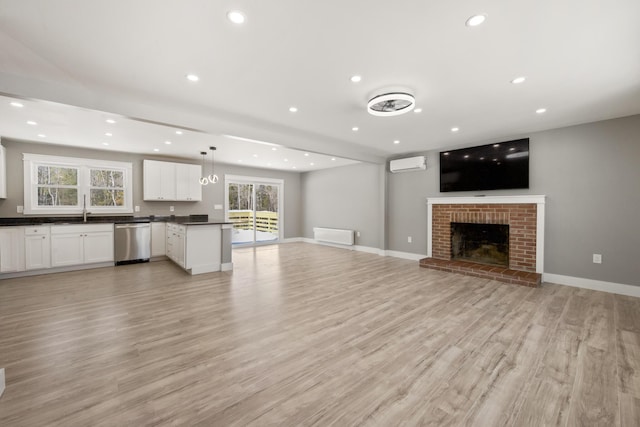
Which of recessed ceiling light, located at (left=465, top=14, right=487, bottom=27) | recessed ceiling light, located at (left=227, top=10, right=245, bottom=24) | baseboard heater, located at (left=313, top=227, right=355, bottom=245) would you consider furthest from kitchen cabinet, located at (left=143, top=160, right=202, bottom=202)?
recessed ceiling light, located at (left=465, top=14, right=487, bottom=27)

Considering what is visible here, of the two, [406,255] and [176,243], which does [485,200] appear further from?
[176,243]

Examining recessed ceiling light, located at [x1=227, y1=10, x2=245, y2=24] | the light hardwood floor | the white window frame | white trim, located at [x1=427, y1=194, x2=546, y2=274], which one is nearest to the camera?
the light hardwood floor

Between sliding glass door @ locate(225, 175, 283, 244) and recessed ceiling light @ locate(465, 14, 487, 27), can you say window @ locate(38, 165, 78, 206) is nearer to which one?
sliding glass door @ locate(225, 175, 283, 244)

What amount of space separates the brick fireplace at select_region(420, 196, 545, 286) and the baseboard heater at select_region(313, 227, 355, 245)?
2.44m

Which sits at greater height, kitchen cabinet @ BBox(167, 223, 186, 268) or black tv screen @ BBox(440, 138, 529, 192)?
black tv screen @ BBox(440, 138, 529, 192)

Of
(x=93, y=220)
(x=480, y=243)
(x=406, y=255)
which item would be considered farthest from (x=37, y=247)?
(x=480, y=243)

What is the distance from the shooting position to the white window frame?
16.4 feet

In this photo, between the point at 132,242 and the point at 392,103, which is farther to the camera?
the point at 132,242

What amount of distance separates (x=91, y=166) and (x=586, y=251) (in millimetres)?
9379

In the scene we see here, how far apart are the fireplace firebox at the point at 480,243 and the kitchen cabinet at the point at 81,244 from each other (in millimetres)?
7147

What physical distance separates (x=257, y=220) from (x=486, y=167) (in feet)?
20.6

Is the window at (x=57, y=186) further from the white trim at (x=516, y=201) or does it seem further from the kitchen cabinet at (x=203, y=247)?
the white trim at (x=516, y=201)

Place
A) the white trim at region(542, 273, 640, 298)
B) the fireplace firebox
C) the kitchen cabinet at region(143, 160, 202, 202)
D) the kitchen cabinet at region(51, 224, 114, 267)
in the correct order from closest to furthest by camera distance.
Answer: the white trim at region(542, 273, 640, 298), the kitchen cabinet at region(51, 224, 114, 267), the fireplace firebox, the kitchen cabinet at region(143, 160, 202, 202)

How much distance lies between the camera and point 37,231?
4.56 metres
